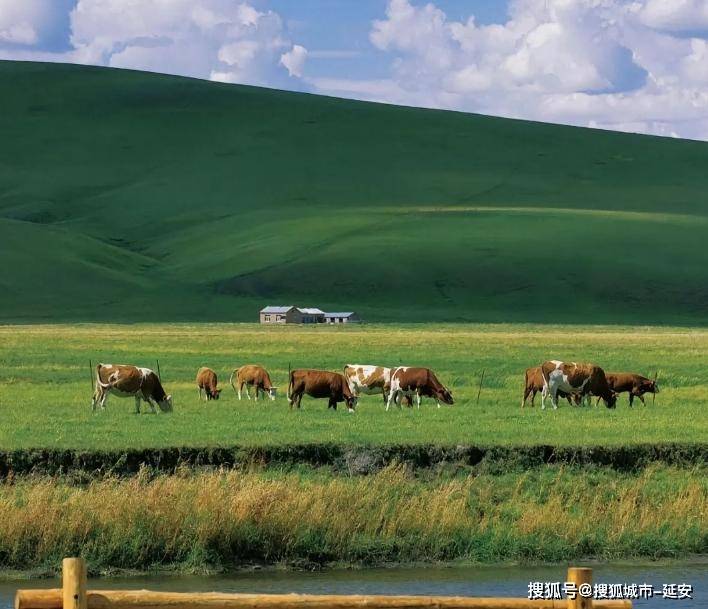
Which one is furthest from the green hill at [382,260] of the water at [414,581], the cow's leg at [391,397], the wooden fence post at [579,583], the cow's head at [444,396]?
the wooden fence post at [579,583]

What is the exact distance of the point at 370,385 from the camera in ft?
123

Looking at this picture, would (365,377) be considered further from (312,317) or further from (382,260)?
(382,260)

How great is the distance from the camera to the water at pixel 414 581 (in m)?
19.6

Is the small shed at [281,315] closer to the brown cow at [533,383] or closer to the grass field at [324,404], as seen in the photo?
the grass field at [324,404]

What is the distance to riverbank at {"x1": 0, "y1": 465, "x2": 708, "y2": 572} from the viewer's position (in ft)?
67.2

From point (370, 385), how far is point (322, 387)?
2.61 meters

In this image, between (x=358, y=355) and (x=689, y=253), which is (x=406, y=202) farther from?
(x=358, y=355)

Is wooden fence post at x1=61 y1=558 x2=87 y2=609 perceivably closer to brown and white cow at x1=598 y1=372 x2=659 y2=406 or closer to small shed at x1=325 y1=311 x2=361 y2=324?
brown and white cow at x1=598 y1=372 x2=659 y2=406

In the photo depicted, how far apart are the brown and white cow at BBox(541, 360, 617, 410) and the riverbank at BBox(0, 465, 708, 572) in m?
13.8

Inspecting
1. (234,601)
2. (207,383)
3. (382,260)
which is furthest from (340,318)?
(234,601)

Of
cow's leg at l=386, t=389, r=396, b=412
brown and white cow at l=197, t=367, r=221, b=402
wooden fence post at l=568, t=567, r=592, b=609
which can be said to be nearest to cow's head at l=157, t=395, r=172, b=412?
cow's leg at l=386, t=389, r=396, b=412

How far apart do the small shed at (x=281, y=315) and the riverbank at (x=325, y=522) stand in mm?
100887

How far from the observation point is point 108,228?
7559 inches

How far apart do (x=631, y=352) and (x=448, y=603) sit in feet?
184
